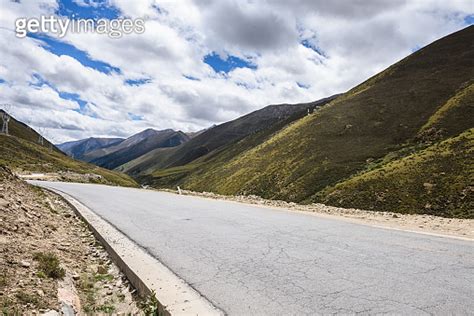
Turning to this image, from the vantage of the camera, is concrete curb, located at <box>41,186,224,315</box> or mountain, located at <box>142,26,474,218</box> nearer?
concrete curb, located at <box>41,186,224,315</box>

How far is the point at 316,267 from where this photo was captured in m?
6.91

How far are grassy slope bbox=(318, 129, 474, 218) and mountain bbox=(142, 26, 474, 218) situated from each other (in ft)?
0.31

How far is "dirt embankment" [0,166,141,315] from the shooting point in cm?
513

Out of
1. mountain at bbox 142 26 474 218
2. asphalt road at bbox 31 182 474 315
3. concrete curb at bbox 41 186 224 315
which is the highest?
mountain at bbox 142 26 474 218

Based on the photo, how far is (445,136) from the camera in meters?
48.0

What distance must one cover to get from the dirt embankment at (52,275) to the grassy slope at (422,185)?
99.7 ft

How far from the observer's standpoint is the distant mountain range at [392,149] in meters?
35.4

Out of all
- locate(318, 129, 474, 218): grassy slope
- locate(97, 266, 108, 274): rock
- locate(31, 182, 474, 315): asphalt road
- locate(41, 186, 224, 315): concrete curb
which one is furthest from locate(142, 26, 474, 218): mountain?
locate(97, 266, 108, 274): rock

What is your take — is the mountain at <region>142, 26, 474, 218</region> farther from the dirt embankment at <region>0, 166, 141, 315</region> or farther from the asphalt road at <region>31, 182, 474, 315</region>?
the dirt embankment at <region>0, 166, 141, 315</region>

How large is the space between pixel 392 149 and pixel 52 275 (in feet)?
175

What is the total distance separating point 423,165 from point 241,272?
38.5 m

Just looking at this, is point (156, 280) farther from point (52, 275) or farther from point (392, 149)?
point (392, 149)

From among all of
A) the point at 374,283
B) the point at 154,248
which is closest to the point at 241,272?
the point at 374,283

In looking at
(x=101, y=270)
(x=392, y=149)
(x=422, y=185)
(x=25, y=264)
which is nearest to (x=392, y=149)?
(x=392, y=149)
